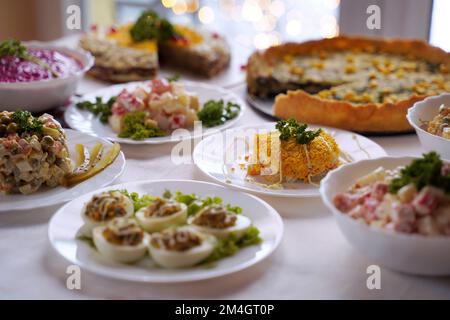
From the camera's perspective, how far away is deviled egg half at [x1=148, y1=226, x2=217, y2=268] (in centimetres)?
162

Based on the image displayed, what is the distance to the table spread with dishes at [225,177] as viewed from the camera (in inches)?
64.7

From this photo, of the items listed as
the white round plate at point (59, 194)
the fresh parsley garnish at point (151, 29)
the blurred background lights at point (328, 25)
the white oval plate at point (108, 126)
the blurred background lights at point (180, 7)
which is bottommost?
the white round plate at point (59, 194)

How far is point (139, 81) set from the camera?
11.1ft

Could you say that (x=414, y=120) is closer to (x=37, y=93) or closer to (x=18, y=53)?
(x=37, y=93)

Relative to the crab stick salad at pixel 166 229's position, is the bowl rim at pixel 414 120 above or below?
above

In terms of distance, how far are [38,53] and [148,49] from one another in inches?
27.3

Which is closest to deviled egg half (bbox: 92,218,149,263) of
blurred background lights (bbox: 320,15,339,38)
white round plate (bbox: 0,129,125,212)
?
white round plate (bbox: 0,129,125,212)

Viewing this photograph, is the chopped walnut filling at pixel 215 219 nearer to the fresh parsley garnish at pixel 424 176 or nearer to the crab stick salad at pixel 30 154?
the fresh parsley garnish at pixel 424 176

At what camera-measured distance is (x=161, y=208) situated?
1783mm

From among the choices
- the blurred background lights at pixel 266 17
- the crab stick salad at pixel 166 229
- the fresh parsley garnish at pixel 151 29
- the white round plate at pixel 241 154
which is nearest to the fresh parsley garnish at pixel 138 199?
the crab stick salad at pixel 166 229

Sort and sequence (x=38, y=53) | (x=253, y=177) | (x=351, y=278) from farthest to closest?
(x=38, y=53), (x=253, y=177), (x=351, y=278)

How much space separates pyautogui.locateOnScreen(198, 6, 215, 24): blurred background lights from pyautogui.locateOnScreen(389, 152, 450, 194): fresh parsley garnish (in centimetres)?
406
